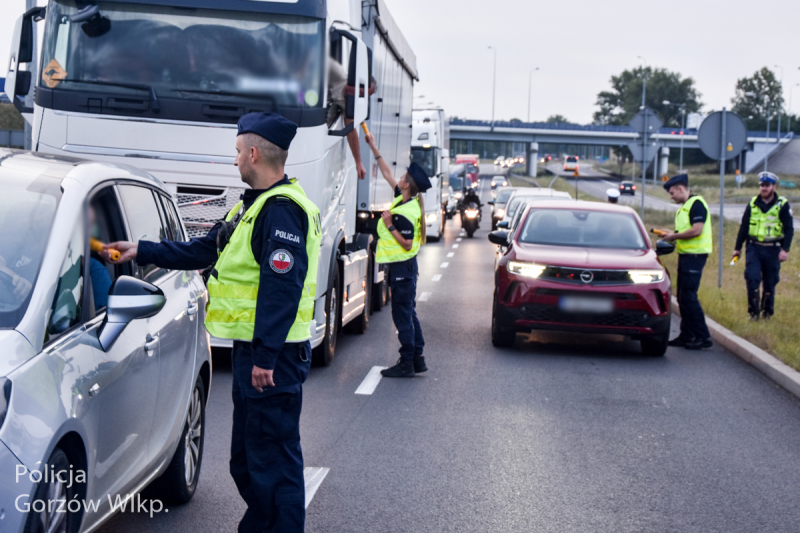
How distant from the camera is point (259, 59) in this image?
27.9 ft

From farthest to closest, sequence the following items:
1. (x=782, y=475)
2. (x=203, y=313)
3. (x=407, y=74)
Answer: (x=407, y=74) → (x=782, y=475) → (x=203, y=313)

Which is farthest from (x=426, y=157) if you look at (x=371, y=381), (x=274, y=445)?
(x=274, y=445)

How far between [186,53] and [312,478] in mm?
4282

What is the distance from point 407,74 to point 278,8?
284 inches

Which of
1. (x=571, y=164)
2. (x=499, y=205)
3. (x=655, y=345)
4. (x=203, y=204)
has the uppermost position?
(x=571, y=164)

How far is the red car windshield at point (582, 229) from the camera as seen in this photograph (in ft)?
37.6

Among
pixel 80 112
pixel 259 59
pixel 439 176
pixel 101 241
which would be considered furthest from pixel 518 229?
pixel 439 176

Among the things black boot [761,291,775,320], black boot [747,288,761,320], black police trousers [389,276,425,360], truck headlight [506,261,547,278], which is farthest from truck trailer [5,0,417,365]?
black boot [761,291,775,320]

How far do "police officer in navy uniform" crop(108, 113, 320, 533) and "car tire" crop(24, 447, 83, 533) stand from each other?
2.61 ft

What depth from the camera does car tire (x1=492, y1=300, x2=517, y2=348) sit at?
10.5 metres

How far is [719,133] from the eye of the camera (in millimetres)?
14812

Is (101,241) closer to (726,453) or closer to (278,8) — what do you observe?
(726,453)

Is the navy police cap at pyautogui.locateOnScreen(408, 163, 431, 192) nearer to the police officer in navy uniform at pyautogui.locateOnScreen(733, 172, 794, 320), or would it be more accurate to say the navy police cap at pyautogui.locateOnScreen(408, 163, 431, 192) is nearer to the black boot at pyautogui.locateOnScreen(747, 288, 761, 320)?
the police officer in navy uniform at pyautogui.locateOnScreen(733, 172, 794, 320)

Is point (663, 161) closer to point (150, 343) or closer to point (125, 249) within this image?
point (150, 343)
